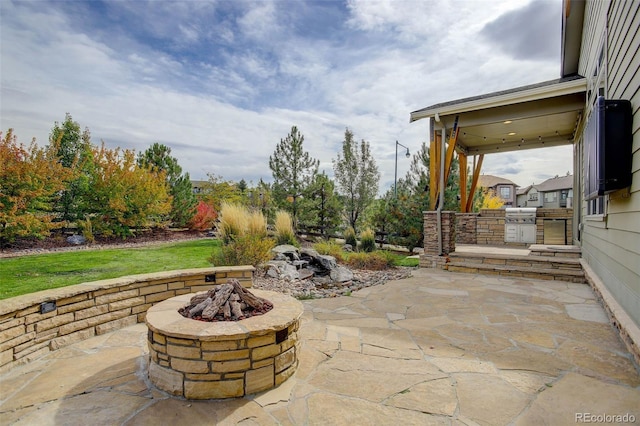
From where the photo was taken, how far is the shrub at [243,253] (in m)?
5.06

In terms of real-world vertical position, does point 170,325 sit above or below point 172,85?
below

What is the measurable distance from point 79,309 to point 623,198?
4.70 m

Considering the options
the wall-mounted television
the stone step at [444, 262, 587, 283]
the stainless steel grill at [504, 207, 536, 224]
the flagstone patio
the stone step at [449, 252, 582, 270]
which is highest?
the wall-mounted television

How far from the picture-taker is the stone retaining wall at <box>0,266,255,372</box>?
2236 millimetres

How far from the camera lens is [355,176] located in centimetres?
1265

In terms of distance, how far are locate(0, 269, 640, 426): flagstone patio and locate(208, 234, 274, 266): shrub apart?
208cm

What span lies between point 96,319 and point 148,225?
8.23m

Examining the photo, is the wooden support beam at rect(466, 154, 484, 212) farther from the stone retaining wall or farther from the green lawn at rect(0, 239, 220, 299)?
the stone retaining wall

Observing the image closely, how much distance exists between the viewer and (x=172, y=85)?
5.98 m

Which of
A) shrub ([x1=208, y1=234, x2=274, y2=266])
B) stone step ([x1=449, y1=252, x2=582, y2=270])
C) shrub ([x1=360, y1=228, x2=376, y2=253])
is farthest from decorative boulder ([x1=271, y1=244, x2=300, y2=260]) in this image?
stone step ([x1=449, y1=252, x2=582, y2=270])

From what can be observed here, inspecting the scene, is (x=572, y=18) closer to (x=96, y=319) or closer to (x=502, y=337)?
(x=502, y=337)

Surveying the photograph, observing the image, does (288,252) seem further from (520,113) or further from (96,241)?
(96,241)

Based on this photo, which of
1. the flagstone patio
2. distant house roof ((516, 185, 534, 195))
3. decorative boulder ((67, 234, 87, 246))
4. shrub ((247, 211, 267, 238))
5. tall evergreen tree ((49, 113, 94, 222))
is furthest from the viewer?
distant house roof ((516, 185, 534, 195))

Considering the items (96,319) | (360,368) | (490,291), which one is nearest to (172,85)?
(96,319)
